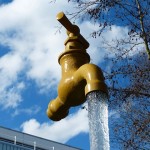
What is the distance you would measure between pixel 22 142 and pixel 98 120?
20346mm

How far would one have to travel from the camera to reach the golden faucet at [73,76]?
165cm

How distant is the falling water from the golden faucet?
0.03m

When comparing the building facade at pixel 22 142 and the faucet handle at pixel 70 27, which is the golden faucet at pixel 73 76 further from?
the building facade at pixel 22 142

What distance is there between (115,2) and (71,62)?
10.4 feet

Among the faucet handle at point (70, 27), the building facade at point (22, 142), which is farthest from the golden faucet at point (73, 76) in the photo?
the building facade at point (22, 142)

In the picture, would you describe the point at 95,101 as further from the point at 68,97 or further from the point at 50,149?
the point at 50,149

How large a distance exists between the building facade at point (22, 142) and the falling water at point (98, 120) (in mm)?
18864

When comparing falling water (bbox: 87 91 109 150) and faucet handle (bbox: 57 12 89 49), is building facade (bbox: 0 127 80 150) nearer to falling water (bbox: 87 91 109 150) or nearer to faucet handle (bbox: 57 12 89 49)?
faucet handle (bbox: 57 12 89 49)

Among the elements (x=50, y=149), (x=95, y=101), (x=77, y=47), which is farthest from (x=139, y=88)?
(x=50, y=149)

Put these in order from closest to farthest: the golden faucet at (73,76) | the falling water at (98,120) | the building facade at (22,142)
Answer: the falling water at (98,120)
the golden faucet at (73,76)
the building facade at (22,142)

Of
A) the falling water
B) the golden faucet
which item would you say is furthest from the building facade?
the falling water

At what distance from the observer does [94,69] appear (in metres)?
1.67

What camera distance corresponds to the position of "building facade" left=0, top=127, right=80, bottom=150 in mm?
20266

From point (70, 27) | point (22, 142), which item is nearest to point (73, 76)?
point (70, 27)
